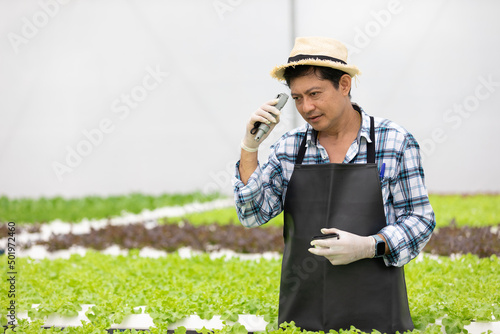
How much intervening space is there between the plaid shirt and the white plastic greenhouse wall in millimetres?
8002

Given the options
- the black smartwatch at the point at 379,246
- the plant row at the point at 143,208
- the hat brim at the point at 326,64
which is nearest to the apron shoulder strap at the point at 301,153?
the hat brim at the point at 326,64

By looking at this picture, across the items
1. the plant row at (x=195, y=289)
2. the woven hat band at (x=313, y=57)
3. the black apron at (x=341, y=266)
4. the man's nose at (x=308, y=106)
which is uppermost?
the woven hat band at (x=313, y=57)

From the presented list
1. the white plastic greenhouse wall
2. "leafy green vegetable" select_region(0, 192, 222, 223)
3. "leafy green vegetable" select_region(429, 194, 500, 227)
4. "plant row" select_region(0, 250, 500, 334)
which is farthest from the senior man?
the white plastic greenhouse wall

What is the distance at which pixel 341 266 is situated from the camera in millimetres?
2480

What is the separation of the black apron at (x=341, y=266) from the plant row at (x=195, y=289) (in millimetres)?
215

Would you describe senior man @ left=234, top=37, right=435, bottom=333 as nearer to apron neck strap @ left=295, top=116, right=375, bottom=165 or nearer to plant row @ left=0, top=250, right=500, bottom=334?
apron neck strap @ left=295, top=116, right=375, bottom=165

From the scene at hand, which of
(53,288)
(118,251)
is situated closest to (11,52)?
(118,251)

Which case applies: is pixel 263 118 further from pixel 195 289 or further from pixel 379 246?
pixel 195 289

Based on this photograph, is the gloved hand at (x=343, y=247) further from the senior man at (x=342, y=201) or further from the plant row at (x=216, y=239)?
the plant row at (x=216, y=239)

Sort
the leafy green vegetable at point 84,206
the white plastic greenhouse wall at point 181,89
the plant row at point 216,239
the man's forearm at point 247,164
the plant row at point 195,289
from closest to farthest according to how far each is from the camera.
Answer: the man's forearm at point 247,164
the plant row at point 195,289
the plant row at point 216,239
the leafy green vegetable at point 84,206
the white plastic greenhouse wall at point 181,89

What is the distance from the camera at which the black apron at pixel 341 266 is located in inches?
96.7

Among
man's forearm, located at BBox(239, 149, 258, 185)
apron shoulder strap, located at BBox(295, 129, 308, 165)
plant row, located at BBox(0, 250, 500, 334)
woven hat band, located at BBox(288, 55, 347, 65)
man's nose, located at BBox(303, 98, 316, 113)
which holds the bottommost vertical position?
plant row, located at BBox(0, 250, 500, 334)

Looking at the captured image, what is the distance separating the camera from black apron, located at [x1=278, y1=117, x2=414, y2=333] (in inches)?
96.7

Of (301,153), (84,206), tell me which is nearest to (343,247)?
(301,153)
